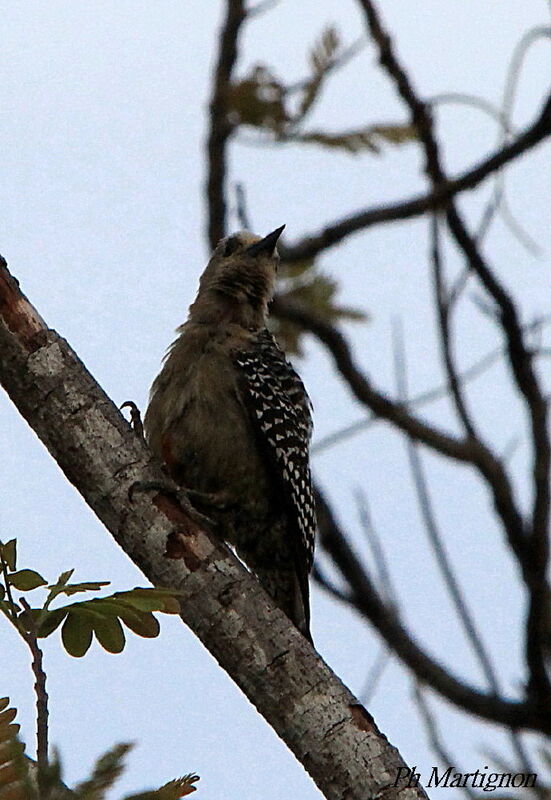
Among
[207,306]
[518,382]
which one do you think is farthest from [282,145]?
[518,382]

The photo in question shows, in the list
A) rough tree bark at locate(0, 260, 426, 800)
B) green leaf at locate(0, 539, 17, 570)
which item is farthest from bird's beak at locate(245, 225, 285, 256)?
green leaf at locate(0, 539, 17, 570)

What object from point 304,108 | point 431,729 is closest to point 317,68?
point 304,108

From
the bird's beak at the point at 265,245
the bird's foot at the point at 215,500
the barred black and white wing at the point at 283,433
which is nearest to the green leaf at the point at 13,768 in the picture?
the bird's foot at the point at 215,500

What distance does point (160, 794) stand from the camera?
7.52 ft

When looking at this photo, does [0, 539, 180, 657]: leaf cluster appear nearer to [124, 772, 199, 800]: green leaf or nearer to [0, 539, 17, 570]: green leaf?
[0, 539, 17, 570]: green leaf

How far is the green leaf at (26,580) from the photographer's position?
3070 millimetres

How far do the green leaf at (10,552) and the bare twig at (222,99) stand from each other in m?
4.13

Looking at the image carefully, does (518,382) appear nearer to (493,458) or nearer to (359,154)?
(493,458)

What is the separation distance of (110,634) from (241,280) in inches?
158

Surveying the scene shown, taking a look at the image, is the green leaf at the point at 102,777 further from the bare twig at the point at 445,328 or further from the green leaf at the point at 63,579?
the bare twig at the point at 445,328

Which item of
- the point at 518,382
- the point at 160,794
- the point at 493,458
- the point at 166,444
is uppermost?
the point at 518,382

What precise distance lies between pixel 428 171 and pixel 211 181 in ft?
4.25

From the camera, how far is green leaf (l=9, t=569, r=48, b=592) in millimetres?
3070

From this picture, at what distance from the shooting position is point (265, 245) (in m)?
6.99
